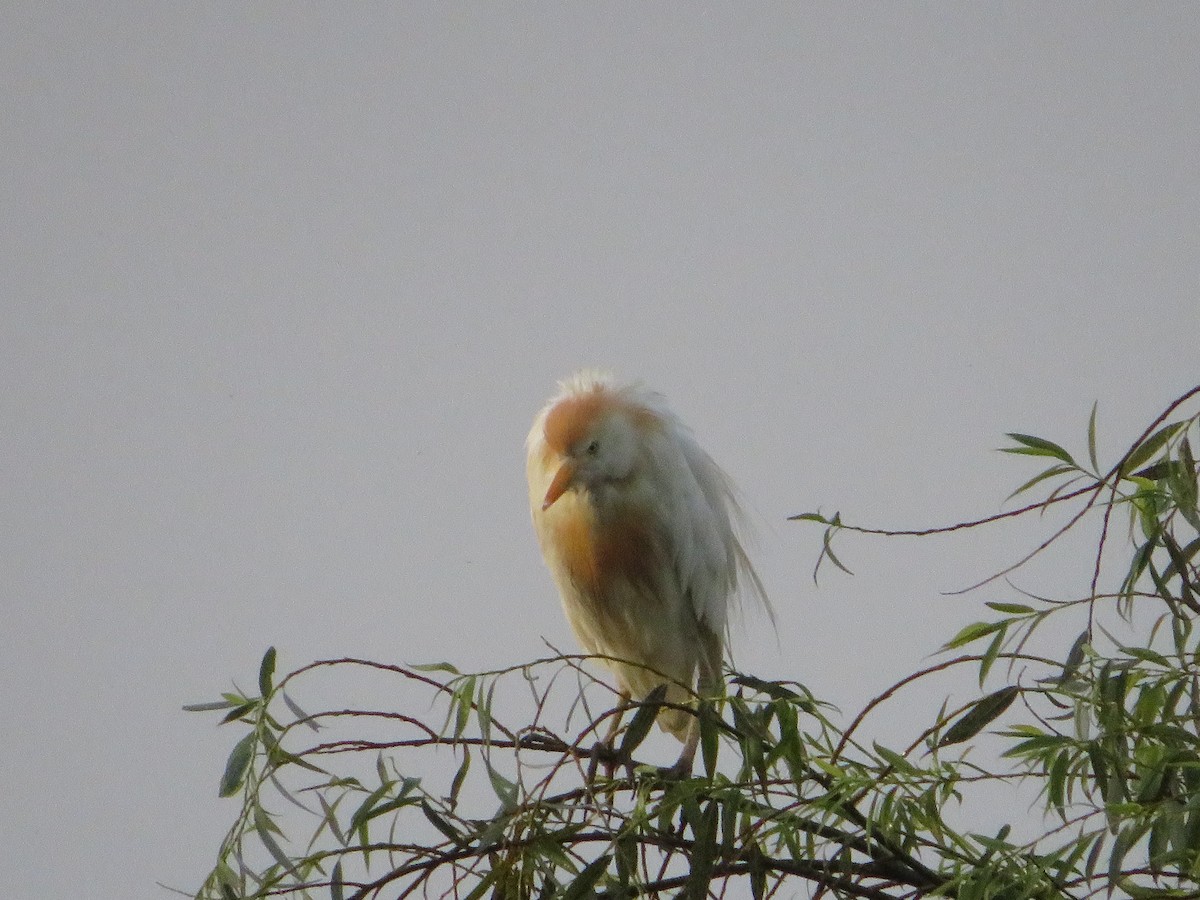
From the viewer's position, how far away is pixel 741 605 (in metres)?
2.22

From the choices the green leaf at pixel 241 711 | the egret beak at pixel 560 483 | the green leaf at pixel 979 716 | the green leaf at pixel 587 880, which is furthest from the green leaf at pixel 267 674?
the egret beak at pixel 560 483

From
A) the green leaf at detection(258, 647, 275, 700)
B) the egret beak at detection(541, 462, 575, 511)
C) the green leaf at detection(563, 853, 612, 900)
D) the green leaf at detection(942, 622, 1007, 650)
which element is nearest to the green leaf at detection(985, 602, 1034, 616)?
the green leaf at detection(942, 622, 1007, 650)

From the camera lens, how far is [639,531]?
2037 millimetres

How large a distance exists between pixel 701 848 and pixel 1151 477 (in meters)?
0.46

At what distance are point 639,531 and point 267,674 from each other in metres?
1.02

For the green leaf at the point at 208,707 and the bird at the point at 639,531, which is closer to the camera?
the green leaf at the point at 208,707

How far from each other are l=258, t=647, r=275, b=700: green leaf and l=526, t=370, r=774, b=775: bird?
2.82ft

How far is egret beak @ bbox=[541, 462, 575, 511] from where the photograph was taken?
191 cm

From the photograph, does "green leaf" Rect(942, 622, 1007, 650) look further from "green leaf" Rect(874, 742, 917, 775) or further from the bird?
the bird

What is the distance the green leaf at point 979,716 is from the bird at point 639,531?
2.97ft

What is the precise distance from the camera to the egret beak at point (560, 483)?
6.28ft

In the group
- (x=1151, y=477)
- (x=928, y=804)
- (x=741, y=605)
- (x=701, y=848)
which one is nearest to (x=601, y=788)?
(x=701, y=848)

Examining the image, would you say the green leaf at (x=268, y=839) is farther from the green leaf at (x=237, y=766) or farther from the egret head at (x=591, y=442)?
the egret head at (x=591, y=442)

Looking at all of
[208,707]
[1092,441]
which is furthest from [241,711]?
[1092,441]
